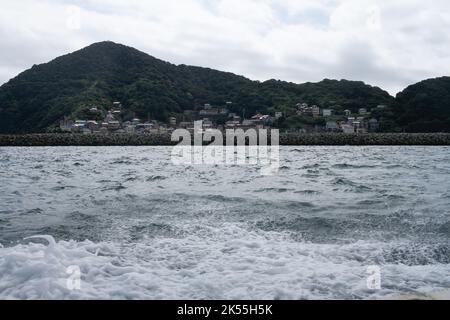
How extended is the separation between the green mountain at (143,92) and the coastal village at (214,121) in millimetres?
2814

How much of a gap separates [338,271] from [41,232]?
5.01 metres

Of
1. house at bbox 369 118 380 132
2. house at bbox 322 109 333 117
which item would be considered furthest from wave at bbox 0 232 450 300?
house at bbox 322 109 333 117

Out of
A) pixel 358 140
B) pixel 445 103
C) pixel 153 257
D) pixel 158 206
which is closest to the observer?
pixel 153 257

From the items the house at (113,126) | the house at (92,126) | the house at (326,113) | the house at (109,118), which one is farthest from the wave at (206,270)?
the house at (326,113)

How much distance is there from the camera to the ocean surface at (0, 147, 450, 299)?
4426 mm

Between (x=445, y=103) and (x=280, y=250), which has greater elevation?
(x=445, y=103)

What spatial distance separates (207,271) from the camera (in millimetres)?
4996

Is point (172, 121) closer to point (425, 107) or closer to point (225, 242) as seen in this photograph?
point (425, 107)

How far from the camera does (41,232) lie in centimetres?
696

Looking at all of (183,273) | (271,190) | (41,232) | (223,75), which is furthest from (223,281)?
(223,75)

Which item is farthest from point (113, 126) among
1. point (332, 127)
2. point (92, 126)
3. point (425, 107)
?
point (425, 107)

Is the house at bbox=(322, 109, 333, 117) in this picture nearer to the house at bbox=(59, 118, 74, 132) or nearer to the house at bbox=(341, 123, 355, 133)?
the house at bbox=(341, 123, 355, 133)

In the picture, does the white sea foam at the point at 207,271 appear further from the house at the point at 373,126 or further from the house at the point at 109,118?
the house at the point at 109,118
